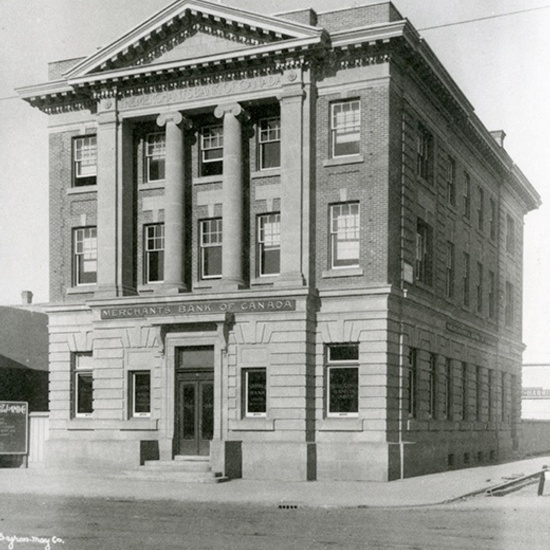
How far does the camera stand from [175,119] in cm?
3125

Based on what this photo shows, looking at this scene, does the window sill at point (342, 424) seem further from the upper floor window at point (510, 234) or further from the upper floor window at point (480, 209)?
the upper floor window at point (510, 234)

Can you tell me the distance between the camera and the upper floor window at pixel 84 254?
33219mm

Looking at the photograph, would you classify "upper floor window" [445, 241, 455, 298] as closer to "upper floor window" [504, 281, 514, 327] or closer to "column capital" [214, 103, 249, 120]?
"column capital" [214, 103, 249, 120]

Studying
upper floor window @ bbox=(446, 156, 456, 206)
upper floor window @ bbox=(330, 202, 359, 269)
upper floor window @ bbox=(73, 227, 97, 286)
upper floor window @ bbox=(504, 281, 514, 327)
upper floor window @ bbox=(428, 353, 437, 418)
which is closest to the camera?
upper floor window @ bbox=(330, 202, 359, 269)

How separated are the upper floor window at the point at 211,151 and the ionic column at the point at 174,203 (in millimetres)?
803

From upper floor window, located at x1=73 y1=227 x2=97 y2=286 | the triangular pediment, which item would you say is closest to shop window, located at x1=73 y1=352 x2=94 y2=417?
upper floor window, located at x1=73 y1=227 x2=97 y2=286

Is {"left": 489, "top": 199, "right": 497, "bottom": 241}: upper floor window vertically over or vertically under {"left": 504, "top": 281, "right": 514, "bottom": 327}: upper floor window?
over

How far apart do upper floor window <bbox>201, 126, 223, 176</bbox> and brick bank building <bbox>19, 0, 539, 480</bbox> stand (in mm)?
67

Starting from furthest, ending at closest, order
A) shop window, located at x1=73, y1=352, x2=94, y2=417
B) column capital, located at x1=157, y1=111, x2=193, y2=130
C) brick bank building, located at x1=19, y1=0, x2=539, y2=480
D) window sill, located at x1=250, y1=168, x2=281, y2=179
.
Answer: shop window, located at x1=73, y1=352, x2=94, y2=417, column capital, located at x1=157, y1=111, x2=193, y2=130, window sill, located at x1=250, y1=168, x2=281, y2=179, brick bank building, located at x1=19, y1=0, x2=539, y2=480

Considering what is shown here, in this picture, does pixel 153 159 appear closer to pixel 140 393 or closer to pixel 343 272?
pixel 140 393

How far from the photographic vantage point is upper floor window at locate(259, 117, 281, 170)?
3081 centimetres

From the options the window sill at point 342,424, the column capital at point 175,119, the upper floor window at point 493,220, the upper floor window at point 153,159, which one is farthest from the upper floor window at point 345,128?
the upper floor window at point 493,220

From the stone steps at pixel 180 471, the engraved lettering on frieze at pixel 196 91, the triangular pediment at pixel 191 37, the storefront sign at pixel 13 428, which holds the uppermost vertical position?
the triangular pediment at pixel 191 37

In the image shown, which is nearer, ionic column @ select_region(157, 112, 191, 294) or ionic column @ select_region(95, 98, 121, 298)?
ionic column @ select_region(157, 112, 191, 294)
